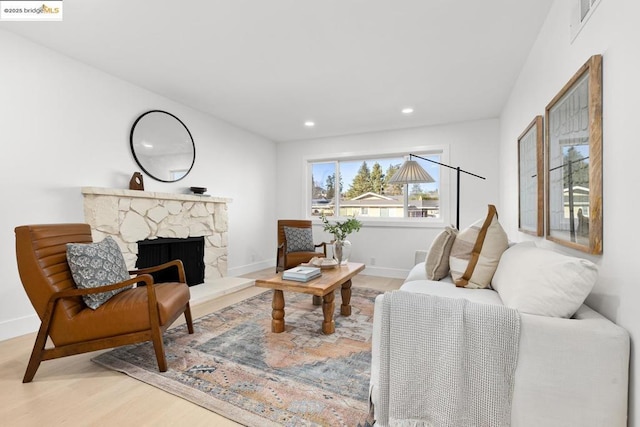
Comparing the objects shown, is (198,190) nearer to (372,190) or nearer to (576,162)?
(372,190)

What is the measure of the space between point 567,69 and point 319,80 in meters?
2.11

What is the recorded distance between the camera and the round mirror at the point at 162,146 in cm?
338

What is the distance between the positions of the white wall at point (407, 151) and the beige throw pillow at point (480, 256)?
2.49m

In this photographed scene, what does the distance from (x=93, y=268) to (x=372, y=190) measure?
4068mm

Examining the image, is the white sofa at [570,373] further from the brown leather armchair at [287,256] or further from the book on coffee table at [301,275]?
the brown leather armchair at [287,256]

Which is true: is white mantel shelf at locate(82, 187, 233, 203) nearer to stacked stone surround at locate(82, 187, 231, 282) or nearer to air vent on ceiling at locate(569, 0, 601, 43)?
stacked stone surround at locate(82, 187, 231, 282)

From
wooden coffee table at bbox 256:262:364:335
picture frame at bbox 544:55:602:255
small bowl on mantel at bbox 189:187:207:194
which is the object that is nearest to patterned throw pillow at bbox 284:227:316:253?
small bowl on mantel at bbox 189:187:207:194

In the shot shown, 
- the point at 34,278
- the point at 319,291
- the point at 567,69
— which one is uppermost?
the point at 567,69

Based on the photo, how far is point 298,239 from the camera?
4.38 meters

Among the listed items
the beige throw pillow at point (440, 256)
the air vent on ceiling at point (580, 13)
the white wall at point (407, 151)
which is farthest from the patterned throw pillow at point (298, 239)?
the air vent on ceiling at point (580, 13)

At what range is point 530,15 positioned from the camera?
2104 mm

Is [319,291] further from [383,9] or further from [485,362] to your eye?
[383,9]

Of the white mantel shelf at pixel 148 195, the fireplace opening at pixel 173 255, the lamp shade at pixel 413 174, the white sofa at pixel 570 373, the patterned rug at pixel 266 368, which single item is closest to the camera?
the white sofa at pixel 570 373

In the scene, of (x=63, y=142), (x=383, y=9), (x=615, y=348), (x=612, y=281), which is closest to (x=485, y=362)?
(x=615, y=348)
